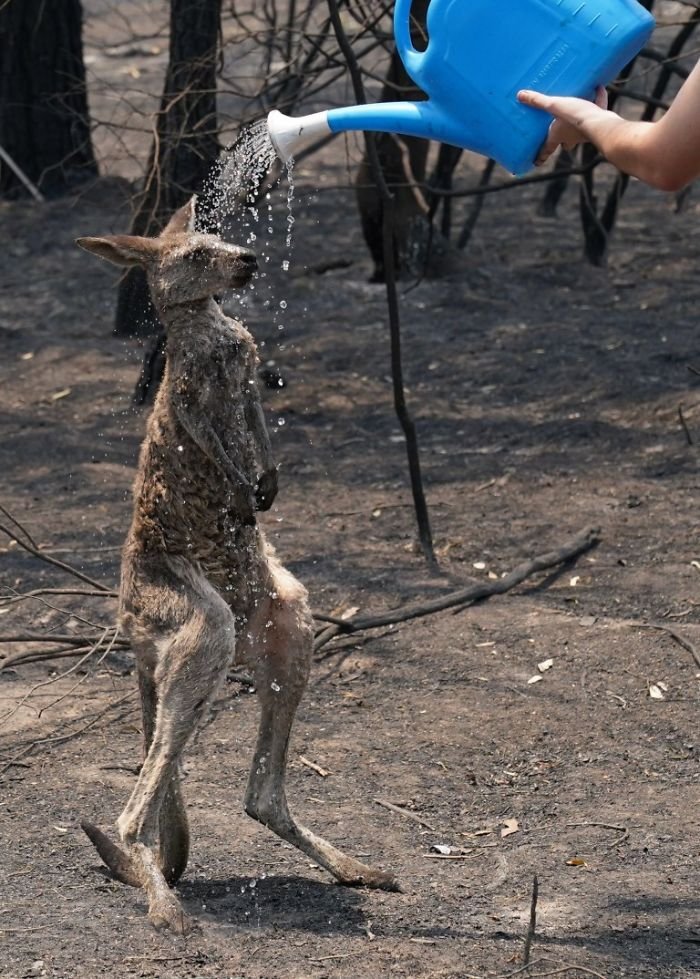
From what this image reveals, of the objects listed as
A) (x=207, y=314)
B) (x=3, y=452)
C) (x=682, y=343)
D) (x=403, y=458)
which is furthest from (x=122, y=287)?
(x=207, y=314)

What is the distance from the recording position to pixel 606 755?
17.1 ft

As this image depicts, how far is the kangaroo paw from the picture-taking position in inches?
156

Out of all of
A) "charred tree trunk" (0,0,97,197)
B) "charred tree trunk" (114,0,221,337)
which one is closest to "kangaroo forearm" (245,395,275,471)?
"charred tree trunk" (114,0,221,337)

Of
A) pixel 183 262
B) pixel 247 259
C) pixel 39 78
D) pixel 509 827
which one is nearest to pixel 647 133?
pixel 247 259

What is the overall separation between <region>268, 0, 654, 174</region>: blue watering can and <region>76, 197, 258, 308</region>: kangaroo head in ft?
1.66

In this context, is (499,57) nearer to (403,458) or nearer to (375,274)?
(403,458)

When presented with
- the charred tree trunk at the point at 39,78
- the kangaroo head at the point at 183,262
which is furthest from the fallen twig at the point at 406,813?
the charred tree trunk at the point at 39,78

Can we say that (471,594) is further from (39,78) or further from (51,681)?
(39,78)

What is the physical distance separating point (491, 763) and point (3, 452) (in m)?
4.35

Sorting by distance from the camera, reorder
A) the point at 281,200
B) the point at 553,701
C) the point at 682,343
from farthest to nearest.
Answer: the point at 281,200, the point at 682,343, the point at 553,701

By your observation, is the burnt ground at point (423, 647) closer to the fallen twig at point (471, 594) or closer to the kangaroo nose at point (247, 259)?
the fallen twig at point (471, 594)

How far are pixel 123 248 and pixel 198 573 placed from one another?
3.11 ft

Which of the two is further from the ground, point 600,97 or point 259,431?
point 600,97

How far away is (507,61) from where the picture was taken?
3.74 m
